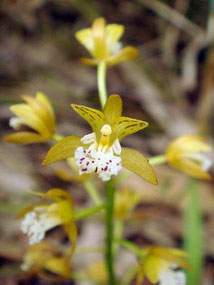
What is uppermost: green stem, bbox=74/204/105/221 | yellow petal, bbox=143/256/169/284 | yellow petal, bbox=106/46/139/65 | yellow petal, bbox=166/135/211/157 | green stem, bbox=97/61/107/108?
yellow petal, bbox=106/46/139/65

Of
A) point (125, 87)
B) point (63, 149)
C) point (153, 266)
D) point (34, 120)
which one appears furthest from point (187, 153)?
point (125, 87)

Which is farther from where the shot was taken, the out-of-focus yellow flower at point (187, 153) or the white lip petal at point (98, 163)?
the out-of-focus yellow flower at point (187, 153)

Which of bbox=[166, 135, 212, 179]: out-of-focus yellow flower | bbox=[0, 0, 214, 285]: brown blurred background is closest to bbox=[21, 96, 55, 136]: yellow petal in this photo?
bbox=[166, 135, 212, 179]: out-of-focus yellow flower

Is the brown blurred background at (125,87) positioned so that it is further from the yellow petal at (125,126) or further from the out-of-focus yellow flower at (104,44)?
the yellow petal at (125,126)

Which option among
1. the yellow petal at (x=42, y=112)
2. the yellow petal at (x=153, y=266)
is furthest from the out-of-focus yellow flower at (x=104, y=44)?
the yellow petal at (x=153, y=266)

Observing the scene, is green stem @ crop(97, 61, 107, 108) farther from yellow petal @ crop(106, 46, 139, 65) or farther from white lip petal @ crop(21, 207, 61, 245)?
white lip petal @ crop(21, 207, 61, 245)
